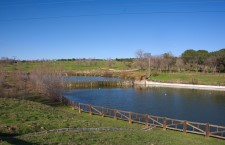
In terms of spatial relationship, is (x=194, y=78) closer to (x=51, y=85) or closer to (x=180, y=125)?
(x=51, y=85)

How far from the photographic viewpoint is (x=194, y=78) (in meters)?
92.2

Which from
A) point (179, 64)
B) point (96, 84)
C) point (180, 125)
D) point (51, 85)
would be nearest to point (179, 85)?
point (96, 84)

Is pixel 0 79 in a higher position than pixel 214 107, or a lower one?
higher

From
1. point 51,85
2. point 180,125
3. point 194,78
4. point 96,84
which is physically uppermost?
point 194,78

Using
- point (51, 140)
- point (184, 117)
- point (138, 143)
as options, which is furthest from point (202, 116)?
point (51, 140)

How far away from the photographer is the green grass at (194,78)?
8578 centimetres

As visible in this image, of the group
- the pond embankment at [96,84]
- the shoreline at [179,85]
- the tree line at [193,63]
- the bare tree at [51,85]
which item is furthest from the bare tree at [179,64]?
the bare tree at [51,85]

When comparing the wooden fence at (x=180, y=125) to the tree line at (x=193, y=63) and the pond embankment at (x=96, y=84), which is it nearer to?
the pond embankment at (x=96, y=84)

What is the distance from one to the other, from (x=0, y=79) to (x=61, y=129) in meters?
35.9

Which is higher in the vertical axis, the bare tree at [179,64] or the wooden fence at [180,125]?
the bare tree at [179,64]

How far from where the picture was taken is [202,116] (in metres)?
40.1

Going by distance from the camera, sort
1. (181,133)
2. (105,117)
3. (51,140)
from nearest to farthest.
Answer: (51,140), (181,133), (105,117)

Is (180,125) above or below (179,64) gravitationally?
below

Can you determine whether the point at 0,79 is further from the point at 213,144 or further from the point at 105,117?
the point at 213,144
